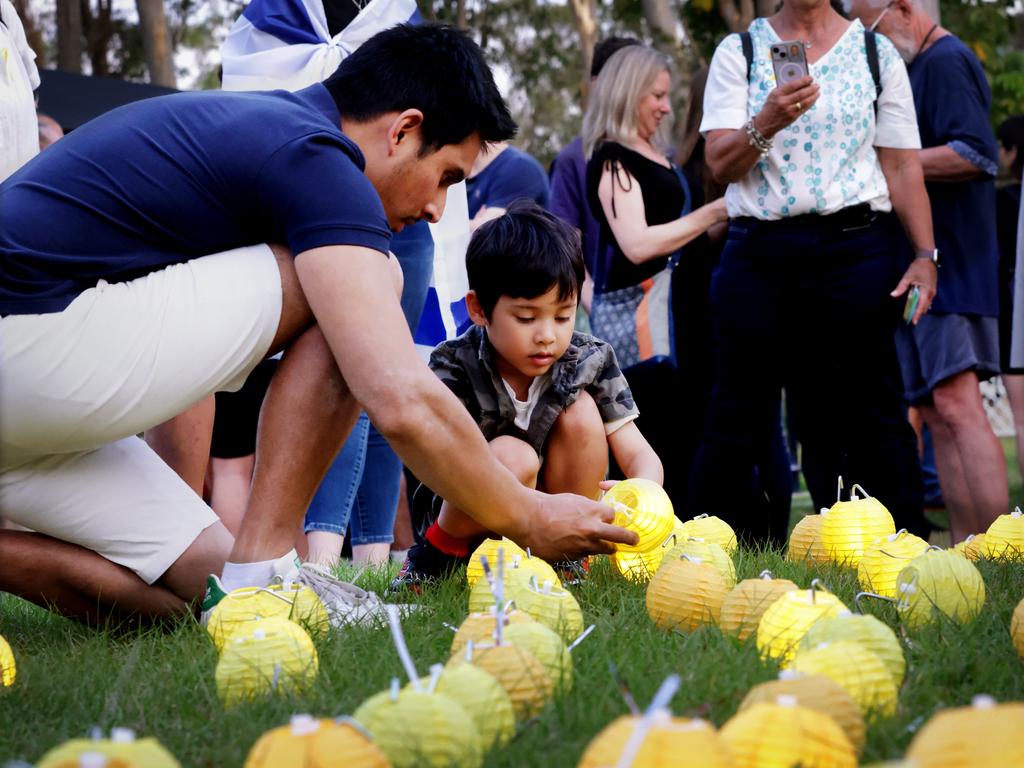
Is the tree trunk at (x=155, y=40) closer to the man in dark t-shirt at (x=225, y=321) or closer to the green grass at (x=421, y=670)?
the man in dark t-shirt at (x=225, y=321)

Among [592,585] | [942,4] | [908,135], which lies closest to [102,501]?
[592,585]

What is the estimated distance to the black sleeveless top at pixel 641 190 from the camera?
16.6 ft

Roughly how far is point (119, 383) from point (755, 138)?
2.36 m

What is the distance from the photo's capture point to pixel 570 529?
280 centimetres

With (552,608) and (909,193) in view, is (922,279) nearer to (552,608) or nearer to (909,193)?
(909,193)

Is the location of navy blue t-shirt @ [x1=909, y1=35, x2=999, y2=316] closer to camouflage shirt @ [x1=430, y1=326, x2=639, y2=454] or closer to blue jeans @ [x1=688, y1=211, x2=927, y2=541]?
blue jeans @ [x1=688, y1=211, x2=927, y2=541]

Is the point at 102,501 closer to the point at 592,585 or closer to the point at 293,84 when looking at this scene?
the point at 592,585

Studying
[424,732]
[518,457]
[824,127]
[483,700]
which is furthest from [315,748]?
[824,127]

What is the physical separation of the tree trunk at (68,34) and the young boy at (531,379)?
1275 cm

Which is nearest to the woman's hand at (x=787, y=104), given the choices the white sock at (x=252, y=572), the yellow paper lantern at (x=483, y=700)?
the white sock at (x=252, y=572)

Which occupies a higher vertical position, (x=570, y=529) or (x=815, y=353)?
(x=570, y=529)

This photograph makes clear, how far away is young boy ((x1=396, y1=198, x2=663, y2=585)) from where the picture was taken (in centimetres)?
365

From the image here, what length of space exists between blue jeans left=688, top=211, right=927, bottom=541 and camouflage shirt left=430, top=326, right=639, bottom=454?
0.74 metres

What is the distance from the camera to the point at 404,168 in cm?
307
